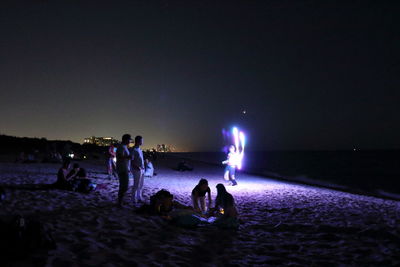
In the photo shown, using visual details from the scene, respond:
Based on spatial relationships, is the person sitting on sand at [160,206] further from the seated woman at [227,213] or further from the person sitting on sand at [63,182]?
the person sitting on sand at [63,182]

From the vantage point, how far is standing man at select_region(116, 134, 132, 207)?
6626mm

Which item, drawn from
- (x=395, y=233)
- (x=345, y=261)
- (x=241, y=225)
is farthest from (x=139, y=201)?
→ (x=395, y=233)

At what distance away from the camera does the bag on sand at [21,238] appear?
3283mm

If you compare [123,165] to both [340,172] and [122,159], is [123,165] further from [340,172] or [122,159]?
[340,172]

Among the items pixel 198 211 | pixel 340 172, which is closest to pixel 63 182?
pixel 198 211

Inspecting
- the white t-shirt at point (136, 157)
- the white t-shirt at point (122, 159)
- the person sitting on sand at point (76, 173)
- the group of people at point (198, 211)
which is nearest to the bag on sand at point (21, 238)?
the group of people at point (198, 211)

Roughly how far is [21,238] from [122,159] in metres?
3.47

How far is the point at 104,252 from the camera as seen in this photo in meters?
A: 3.86

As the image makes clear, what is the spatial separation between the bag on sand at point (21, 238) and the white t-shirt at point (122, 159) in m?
3.16

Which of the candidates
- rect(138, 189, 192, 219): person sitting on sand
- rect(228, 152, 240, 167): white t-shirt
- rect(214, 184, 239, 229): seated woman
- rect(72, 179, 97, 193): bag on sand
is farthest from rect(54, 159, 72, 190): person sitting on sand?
rect(228, 152, 240, 167): white t-shirt

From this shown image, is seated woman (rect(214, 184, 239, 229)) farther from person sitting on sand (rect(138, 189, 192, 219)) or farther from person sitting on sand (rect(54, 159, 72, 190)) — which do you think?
person sitting on sand (rect(54, 159, 72, 190))

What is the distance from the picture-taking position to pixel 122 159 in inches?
266

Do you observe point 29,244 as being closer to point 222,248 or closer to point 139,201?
point 222,248

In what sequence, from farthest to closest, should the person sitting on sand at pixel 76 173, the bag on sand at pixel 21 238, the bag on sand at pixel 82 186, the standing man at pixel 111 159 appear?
1. the standing man at pixel 111 159
2. the person sitting on sand at pixel 76 173
3. the bag on sand at pixel 82 186
4. the bag on sand at pixel 21 238
